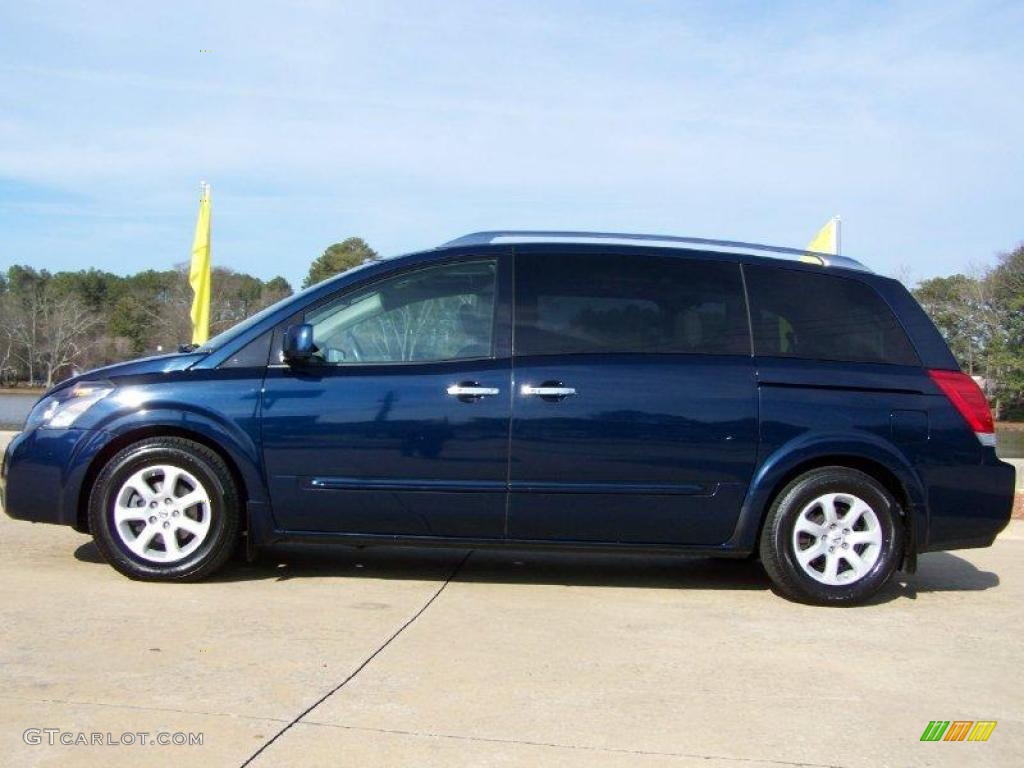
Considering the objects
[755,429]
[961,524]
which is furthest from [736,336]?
[961,524]

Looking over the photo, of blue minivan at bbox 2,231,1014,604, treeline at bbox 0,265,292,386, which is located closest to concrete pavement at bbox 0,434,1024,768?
blue minivan at bbox 2,231,1014,604

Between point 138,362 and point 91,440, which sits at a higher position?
point 138,362

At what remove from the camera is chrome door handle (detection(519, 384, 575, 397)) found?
5.17m

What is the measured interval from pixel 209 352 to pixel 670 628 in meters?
2.68

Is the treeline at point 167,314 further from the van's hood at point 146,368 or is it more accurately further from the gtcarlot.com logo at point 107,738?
the gtcarlot.com logo at point 107,738

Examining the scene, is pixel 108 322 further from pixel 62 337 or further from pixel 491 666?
pixel 491 666

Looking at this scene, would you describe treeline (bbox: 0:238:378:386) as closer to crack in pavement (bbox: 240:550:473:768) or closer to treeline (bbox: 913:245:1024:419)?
crack in pavement (bbox: 240:550:473:768)

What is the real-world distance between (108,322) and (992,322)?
4484 cm

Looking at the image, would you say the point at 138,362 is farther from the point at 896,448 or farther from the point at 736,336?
the point at 896,448

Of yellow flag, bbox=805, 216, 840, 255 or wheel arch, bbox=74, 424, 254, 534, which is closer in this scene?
wheel arch, bbox=74, 424, 254, 534

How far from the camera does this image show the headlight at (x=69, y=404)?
5262 mm

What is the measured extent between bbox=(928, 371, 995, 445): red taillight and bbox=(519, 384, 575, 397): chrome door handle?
1928mm

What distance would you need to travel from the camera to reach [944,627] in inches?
196

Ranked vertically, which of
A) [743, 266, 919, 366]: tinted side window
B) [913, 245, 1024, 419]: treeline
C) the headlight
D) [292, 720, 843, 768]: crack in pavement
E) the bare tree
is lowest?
[292, 720, 843, 768]: crack in pavement
